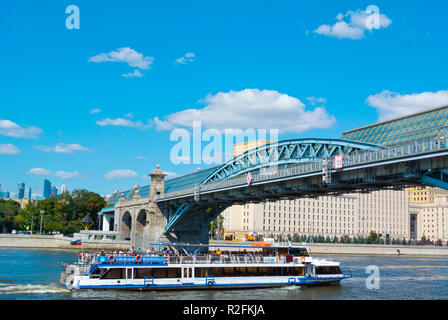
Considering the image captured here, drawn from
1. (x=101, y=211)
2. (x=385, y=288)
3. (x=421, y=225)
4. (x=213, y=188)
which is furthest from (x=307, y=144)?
(x=421, y=225)

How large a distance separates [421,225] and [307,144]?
148591 mm

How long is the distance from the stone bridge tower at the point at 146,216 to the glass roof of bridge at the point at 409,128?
106ft

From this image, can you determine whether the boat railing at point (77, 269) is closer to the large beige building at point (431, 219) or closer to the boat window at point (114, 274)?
the boat window at point (114, 274)

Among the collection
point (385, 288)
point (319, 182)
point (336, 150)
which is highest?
point (336, 150)

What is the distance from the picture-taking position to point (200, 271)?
1479 inches

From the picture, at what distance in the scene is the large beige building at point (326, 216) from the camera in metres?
138

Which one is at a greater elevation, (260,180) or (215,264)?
(260,180)

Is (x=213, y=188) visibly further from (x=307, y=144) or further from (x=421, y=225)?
(x=421, y=225)

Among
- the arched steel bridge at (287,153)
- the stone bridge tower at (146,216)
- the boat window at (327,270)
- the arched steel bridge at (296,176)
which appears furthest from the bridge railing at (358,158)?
the stone bridge tower at (146,216)

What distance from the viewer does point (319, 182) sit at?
48.8 m

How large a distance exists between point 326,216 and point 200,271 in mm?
116971

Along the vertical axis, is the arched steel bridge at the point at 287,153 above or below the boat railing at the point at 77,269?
above

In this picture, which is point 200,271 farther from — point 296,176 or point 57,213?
point 57,213

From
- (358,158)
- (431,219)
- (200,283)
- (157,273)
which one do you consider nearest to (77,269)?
(157,273)
